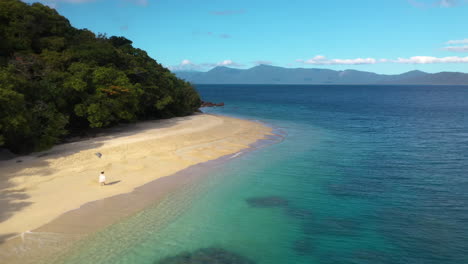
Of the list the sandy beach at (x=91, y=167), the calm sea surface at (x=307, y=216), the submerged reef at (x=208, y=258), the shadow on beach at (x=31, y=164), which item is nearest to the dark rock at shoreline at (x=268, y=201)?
the calm sea surface at (x=307, y=216)

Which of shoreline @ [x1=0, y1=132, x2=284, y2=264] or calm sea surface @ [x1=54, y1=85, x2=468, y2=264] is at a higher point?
shoreline @ [x1=0, y1=132, x2=284, y2=264]

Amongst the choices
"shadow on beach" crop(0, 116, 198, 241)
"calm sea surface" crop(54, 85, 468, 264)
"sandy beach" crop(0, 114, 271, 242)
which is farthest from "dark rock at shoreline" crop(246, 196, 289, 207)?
"shadow on beach" crop(0, 116, 198, 241)

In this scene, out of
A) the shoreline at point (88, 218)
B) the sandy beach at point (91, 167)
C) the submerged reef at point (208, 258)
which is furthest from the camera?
the sandy beach at point (91, 167)

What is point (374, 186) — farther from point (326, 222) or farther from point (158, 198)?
point (158, 198)

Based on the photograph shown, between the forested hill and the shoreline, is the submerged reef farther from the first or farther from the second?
the forested hill

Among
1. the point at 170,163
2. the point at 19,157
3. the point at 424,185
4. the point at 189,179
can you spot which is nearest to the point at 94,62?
the point at 19,157

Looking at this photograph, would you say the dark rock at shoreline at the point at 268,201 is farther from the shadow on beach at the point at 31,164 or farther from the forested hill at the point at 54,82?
the forested hill at the point at 54,82
